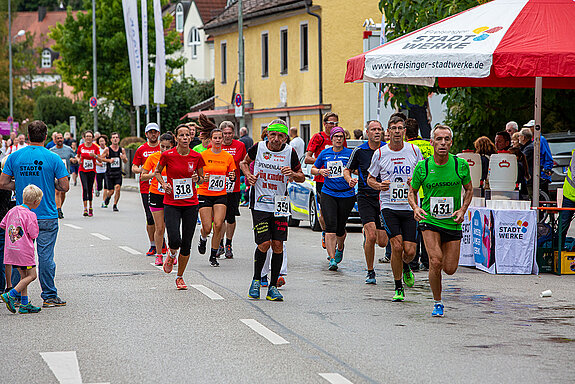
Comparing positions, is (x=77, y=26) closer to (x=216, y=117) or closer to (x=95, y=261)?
(x=216, y=117)

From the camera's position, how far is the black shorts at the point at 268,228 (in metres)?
10.5

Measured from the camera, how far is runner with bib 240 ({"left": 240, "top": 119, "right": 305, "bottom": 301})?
10.5 meters

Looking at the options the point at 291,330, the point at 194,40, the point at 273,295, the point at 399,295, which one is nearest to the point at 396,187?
the point at 399,295

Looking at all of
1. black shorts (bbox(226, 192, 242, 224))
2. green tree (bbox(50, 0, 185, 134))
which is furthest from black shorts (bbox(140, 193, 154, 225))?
green tree (bbox(50, 0, 185, 134))

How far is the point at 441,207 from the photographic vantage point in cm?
946

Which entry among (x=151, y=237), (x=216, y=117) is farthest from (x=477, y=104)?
(x=216, y=117)

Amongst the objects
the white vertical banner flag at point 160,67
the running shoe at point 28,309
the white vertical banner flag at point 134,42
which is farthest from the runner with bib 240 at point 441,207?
the white vertical banner flag at point 134,42

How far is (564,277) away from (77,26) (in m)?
51.6

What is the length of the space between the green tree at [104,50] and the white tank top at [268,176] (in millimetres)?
48898

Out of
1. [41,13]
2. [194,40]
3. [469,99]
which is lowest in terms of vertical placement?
[469,99]

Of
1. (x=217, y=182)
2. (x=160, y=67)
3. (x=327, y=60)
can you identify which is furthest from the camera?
(x=160, y=67)

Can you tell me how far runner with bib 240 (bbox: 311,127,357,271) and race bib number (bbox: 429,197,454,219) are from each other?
351cm

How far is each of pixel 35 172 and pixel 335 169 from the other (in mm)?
4366

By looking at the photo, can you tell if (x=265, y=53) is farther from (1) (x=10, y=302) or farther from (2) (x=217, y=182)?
(1) (x=10, y=302)
